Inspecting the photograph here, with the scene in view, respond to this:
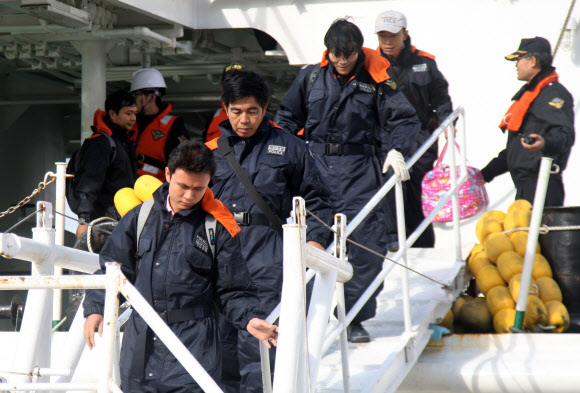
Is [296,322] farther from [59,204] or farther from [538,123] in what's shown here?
[538,123]

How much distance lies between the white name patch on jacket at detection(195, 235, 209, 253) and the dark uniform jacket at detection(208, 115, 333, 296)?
610 mm

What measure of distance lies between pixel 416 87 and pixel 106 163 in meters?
2.19

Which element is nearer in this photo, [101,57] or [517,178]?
[517,178]

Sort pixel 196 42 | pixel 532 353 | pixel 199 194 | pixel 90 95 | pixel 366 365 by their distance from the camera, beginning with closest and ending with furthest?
pixel 199 194
pixel 366 365
pixel 532 353
pixel 90 95
pixel 196 42

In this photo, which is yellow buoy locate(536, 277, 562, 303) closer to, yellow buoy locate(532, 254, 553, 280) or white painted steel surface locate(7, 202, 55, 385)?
yellow buoy locate(532, 254, 553, 280)

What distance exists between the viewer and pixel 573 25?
724 cm

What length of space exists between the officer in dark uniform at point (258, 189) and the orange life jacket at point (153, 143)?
2.58 meters

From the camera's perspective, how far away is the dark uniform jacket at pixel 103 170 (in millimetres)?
5145

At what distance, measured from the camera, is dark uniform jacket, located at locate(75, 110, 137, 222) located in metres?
5.14

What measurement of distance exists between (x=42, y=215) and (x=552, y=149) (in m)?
3.69

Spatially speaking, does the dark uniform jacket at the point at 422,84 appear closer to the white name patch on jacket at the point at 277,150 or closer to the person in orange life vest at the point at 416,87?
the person in orange life vest at the point at 416,87

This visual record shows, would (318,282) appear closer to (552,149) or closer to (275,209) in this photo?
(275,209)

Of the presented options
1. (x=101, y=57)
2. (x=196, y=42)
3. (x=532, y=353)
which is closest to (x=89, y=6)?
(x=101, y=57)

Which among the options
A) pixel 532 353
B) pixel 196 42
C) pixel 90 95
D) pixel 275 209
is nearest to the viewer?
pixel 275 209
